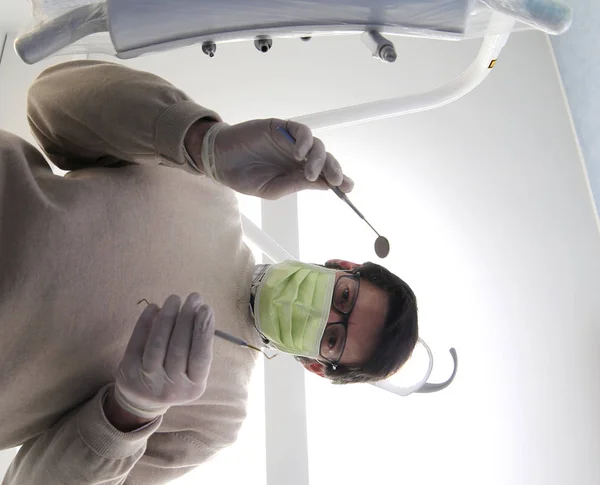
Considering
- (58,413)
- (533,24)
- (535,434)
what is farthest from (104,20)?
(535,434)

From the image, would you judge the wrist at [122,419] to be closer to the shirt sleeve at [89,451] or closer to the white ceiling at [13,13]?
the shirt sleeve at [89,451]

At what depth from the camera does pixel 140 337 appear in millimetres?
729

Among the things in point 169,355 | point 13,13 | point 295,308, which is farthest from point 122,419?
point 13,13

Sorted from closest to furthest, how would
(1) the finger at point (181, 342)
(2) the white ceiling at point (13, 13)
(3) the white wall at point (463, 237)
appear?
(1) the finger at point (181, 342) → (3) the white wall at point (463, 237) → (2) the white ceiling at point (13, 13)

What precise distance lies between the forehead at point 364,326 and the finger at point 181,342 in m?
0.45

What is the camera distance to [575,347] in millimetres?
1691

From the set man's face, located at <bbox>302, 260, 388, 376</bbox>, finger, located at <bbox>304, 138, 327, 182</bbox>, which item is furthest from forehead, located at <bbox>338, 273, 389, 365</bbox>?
finger, located at <bbox>304, 138, 327, 182</bbox>

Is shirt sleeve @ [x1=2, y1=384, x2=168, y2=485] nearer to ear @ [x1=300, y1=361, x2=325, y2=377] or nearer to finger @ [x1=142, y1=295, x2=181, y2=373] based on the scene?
finger @ [x1=142, y1=295, x2=181, y2=373]

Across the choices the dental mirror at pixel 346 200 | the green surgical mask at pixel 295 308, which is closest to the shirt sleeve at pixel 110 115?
the dental mirror at pixel 346 200

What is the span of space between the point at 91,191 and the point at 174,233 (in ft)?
0.58

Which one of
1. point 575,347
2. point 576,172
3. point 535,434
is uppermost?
point 576,172

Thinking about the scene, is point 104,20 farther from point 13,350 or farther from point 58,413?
point 58,413

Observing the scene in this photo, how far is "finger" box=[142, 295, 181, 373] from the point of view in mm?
700

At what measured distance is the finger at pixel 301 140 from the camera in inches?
30.2
